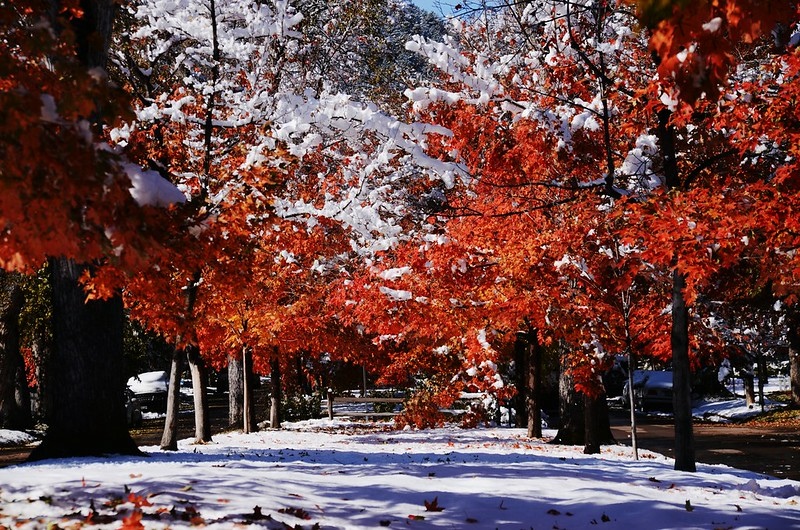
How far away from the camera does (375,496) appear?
25.1 feet

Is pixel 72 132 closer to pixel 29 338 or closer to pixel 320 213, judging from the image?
pixel 320 213

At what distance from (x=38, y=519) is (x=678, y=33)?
18.0 feet

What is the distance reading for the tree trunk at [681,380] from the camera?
435 inches

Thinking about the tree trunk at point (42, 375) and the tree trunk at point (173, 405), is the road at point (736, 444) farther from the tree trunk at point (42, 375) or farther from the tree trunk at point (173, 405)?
the tree trunk at point (42, 375)

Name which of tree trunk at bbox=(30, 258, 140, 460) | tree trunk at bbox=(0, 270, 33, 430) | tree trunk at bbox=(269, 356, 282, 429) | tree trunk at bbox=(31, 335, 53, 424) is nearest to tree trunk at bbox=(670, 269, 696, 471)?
tree trunk at bbox=(30, 258, 140, 460)

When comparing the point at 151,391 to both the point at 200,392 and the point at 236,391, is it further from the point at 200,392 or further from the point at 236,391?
the point at 200,392

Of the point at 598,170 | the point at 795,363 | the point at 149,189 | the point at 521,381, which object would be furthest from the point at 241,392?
the point at 149,189

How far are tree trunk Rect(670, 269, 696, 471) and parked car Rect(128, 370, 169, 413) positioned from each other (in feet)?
105

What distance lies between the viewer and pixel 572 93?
44.0 ft

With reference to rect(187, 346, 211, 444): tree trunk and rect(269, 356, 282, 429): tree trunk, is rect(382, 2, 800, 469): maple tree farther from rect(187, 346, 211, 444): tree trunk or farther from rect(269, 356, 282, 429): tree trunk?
rect(269, 356, 282, 429): tree trunk

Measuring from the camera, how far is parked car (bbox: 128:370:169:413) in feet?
128

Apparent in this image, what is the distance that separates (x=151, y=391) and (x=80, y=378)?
30.7 m

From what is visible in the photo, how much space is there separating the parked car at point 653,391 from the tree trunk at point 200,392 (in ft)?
73.1

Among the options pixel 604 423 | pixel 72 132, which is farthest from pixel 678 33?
pixel 604 423
